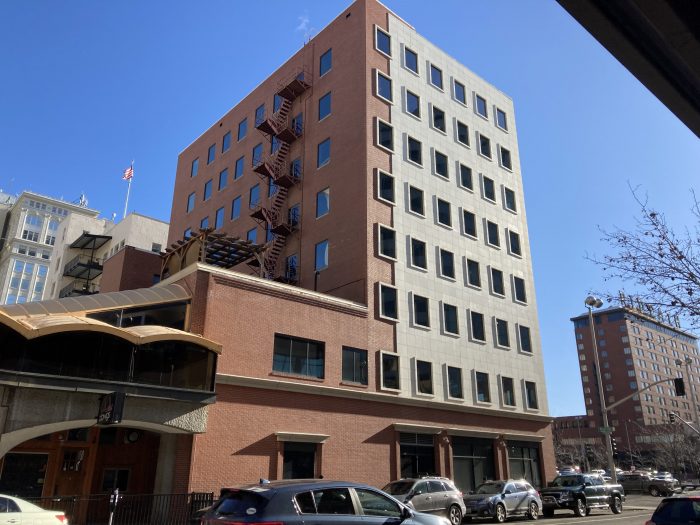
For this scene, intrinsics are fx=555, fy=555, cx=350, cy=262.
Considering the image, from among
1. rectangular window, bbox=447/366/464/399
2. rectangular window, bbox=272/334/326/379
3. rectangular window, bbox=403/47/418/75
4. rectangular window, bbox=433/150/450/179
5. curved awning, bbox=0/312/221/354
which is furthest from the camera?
rectangular window, bbox=403/47/418/75

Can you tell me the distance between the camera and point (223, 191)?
44812mm

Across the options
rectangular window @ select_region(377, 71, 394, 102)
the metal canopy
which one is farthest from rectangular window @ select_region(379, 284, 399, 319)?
the metal canopy

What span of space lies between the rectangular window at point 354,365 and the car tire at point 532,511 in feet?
30.5

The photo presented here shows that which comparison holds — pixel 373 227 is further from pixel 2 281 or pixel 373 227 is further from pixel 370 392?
pixel 2 281

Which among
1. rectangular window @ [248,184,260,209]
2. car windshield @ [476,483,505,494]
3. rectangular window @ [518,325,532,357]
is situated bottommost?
car windshield @ [476,483,505,494]

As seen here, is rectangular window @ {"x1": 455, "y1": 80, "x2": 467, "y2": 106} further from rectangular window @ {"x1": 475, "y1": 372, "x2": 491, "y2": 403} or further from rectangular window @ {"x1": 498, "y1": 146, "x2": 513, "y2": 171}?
rectangular window @ {"x1": 475, "y1": 372, "x2": 491, "y2": 403}

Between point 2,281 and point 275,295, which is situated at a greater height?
point 2,281

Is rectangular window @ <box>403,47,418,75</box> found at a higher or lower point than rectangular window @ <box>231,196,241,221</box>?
higher

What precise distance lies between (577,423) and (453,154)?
116m

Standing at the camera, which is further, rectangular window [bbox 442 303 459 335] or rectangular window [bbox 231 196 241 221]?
rectangular window [bbox 231 196 241 221]

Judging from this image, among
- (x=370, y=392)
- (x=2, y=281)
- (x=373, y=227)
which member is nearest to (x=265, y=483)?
(x=370, y=392)

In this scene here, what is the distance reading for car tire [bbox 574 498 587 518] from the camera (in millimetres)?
26333

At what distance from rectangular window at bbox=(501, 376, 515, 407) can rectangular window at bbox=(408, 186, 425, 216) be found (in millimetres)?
11919

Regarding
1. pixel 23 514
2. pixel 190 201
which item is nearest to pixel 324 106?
pixel 190 201
